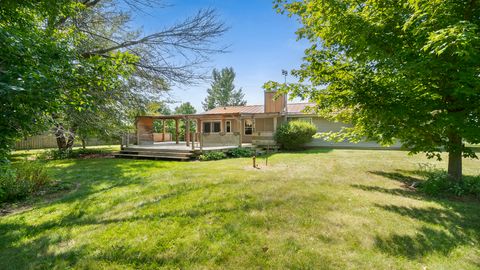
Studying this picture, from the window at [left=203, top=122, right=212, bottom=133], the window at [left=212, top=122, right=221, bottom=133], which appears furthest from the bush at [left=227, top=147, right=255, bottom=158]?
the window at [left=203, top=122, right=212, bottom=133]

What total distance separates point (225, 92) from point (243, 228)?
140 feet

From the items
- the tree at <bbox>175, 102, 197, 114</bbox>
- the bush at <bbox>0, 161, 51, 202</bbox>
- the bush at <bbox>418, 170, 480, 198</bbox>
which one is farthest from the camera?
the tree at <bbox>175, 102, 197, 114</bbox>

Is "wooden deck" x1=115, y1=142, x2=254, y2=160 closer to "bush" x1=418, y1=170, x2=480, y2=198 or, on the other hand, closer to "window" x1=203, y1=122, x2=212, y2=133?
"window" x1=203, y1=122, x2=212, y2=133

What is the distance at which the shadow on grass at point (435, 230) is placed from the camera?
3010mm

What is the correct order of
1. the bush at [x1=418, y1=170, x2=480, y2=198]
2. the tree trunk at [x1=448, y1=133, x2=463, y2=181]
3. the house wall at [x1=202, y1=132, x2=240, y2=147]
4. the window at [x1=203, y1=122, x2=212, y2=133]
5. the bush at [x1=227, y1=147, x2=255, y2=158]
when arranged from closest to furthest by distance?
1. the bush at [x1=418, y1=170, x2=480, y2=198]
2. the tree trunk at [x1=448, y1=133, x2=463, y2=181]
3. the bush at [x1=227, y1=147, x2=255, y2=158]
4. the house wall at [x1=202, y1=132, x2=240, y2=147]
5. the window at [x1=203, y1=122, x2=212, y2=133]

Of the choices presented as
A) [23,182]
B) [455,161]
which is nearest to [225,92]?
[23,182]

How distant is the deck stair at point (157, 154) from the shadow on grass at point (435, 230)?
362 inches

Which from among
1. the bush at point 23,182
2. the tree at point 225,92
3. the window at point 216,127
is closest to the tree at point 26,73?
the bush at point 23,182

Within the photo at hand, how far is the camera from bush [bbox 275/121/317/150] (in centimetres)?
1523

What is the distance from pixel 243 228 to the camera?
11.7ft

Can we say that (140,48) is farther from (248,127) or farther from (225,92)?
(225,92)

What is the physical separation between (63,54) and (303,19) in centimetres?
582

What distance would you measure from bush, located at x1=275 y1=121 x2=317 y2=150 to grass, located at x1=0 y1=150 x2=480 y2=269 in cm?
922

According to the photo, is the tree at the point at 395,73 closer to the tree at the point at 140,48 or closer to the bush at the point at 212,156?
the tree at the point at 140,48
